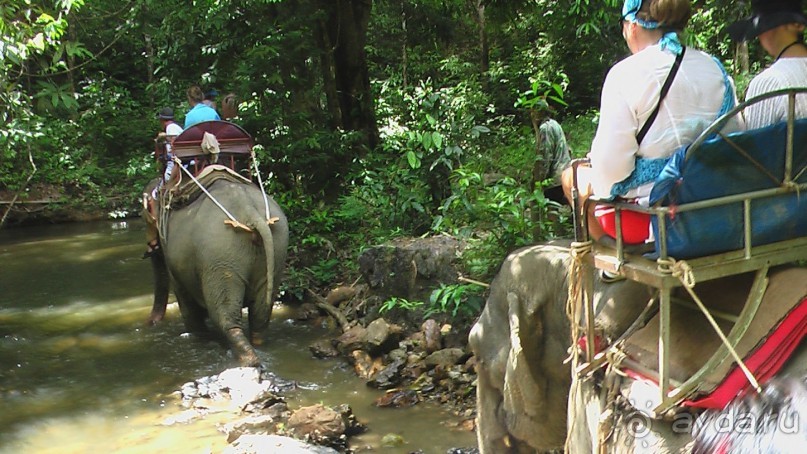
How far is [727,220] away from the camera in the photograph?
249cm

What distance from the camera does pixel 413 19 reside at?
13586mm

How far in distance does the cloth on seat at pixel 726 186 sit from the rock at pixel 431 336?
197 inches

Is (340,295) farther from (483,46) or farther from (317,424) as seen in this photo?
(483,46)

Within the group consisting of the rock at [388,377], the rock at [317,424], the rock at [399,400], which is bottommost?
the rock at [399,400]

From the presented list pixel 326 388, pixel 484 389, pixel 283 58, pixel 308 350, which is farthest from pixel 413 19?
pixel 484 389

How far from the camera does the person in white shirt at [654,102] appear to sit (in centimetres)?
264

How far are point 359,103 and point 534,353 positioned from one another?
954 centimetres

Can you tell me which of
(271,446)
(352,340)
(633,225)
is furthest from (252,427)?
(633,225)

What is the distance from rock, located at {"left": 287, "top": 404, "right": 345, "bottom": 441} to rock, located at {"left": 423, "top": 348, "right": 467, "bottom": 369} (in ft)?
4.21

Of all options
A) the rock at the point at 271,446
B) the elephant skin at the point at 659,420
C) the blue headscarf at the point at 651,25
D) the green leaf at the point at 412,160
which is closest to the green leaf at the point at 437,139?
the green leaf at the point at 412,160

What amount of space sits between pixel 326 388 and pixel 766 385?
5388 millimetres

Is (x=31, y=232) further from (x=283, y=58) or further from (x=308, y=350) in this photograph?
(x=308, y=350)

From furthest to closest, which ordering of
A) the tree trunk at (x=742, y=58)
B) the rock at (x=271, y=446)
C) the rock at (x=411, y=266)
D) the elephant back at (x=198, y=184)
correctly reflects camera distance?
the tree trunk at (x=742, y=58) < the elephant back at (x=198, y=184) < the rock at (x=411, y=266) < the rock at (x=271, y=446)

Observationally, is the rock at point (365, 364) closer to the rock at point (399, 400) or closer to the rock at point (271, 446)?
the rock at point (399, 400)
